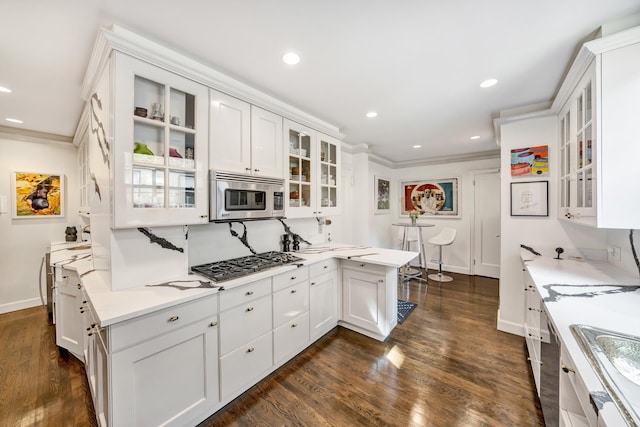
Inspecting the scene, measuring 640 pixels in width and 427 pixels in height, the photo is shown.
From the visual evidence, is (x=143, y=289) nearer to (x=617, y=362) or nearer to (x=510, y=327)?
(x=617, y=362)

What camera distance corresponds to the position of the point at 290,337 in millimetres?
2217

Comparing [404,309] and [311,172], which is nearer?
[311,172]

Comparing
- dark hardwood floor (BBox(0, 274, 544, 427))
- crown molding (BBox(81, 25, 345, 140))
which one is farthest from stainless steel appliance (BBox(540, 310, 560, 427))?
crown molding (BBox(81, 25, 345, 140))

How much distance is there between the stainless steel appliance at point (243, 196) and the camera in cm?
191

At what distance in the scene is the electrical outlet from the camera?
2.00 meters

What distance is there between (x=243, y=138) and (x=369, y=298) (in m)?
2.01

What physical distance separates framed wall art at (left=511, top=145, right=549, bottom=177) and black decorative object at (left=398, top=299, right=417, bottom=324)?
203cm

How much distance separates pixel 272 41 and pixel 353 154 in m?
2.95

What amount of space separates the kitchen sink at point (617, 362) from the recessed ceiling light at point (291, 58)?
2.17 m

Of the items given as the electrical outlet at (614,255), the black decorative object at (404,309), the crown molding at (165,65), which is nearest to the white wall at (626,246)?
the electrical outlet at (614,255)

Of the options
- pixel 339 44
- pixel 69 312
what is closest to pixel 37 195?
pixel 69 312

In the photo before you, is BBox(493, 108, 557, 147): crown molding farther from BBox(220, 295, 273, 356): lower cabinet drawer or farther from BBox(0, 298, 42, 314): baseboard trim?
BBox(0, 298, 42, 314): baseboard trim

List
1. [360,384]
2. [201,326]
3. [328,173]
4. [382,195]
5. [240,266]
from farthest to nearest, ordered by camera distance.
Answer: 1. [382,195]
2. [328,173]
3. [240,266]
4. [360,384]
5. [201,326]

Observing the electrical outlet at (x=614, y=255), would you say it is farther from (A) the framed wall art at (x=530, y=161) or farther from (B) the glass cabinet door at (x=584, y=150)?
(A) the framed wall art at (x=530, y=161)
